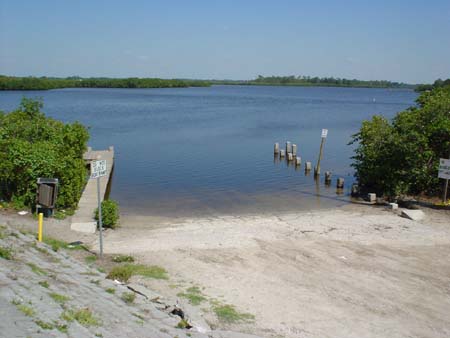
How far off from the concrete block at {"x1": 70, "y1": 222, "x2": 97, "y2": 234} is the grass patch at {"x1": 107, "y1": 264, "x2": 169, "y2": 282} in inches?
133

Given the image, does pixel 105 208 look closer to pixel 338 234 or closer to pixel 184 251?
pixel 184 251

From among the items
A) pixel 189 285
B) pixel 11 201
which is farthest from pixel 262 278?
pixel 11 201

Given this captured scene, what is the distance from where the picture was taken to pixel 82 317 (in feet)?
24.7

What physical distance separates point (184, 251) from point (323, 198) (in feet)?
39.6

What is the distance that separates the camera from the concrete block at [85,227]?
15094mm

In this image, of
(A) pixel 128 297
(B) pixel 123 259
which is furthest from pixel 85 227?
(A) pixel 128 297

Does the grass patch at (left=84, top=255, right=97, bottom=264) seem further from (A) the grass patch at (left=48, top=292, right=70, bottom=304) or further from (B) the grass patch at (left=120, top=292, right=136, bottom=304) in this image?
(A) the grass patch at (left=48, top=292, right=70, bottom=304)

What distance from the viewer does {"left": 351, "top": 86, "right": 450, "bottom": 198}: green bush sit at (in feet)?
72.0

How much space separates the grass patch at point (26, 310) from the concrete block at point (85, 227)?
7.82 m

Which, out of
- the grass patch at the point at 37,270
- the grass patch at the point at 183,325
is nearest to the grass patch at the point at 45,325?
the grass patch at the point at 183,325

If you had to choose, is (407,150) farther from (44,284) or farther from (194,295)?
(44,284)

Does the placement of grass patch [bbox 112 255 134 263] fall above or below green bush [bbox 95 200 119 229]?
below

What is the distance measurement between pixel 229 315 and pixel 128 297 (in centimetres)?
201

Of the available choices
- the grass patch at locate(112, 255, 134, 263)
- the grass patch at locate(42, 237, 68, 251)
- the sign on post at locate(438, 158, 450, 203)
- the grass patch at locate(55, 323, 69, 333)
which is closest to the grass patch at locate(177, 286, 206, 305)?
the grass patch at locate(112, 255, 134, 263)
